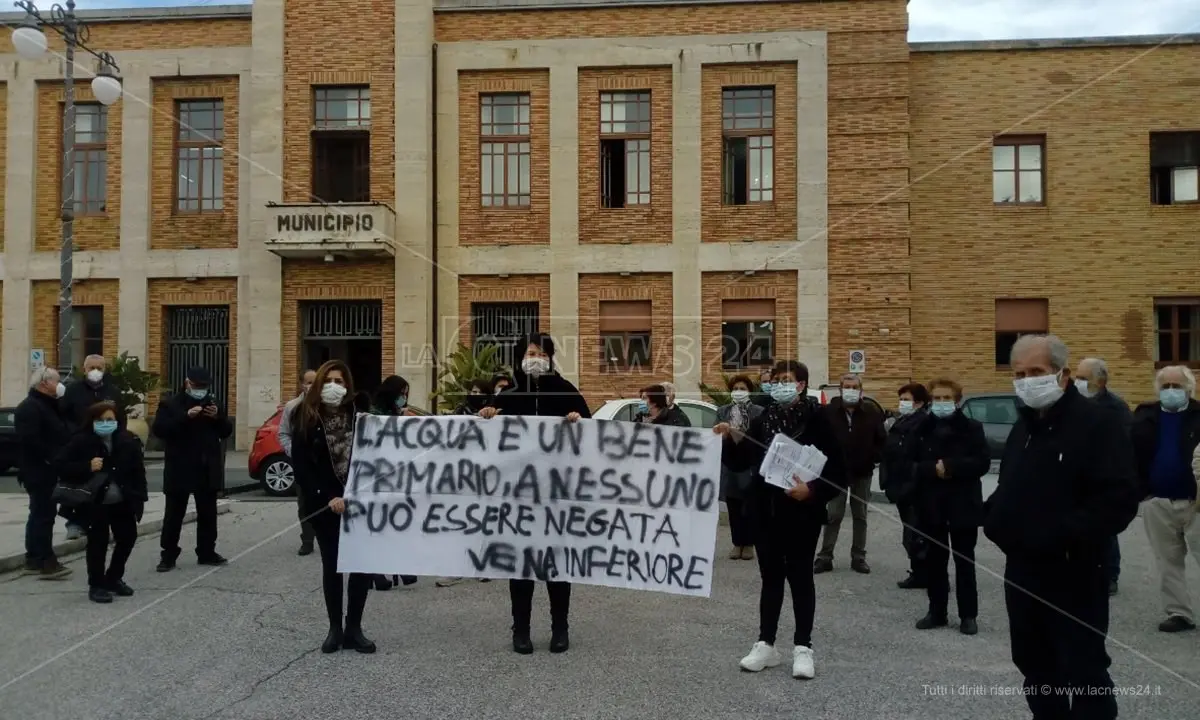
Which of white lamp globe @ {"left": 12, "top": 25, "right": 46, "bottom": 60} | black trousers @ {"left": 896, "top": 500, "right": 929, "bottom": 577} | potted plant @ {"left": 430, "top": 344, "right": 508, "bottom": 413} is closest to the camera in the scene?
black trousers @ {"left": 896, "top": 500, "right": 929, "bottom": 577}

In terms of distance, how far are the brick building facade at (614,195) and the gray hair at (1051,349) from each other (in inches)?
666

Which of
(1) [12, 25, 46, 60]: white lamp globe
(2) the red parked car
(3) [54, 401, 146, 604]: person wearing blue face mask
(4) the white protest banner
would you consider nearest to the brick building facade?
(2) the red parked car

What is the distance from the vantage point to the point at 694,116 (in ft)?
70.8

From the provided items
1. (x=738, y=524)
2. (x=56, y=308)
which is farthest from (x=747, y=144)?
(x=56, y=308)

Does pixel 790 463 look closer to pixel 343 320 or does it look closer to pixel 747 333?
pixel 747 333

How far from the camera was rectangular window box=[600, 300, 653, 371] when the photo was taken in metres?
21.6

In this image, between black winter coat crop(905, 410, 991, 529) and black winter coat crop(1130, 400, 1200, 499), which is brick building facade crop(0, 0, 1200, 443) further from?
black winter coat crop(905, 410, 991, 529)

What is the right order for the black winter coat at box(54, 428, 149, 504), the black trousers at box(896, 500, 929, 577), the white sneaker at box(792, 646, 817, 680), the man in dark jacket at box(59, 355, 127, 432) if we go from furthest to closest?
the man in dark jacket at box(59, 355, 127, 432) < the black winter coat at box(54, 428, 149, 504) < the black trousers at box(896, 500, 929, 577) < the white sneaker at box(792, 646, 817, 680)

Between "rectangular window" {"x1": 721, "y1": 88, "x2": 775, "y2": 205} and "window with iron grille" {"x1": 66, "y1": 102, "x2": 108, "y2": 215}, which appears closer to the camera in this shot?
"rectangular window" {"x1": 721, "y1": 88, "x2": 775, "y2": 205}

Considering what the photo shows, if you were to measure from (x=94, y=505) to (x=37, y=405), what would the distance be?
1813 millimetres

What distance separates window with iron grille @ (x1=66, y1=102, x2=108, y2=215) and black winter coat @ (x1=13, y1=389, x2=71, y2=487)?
53.0ft

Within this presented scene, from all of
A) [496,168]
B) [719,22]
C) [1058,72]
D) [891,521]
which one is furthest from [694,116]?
[891,521]

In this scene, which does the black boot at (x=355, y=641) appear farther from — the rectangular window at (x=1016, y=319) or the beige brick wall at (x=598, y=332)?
the rectangular window at (x=1016, y=319)

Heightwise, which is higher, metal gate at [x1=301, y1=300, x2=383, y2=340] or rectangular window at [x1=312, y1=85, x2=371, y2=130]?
rectangular window at [x1=312, y1=85, x2=371, y2=130]
